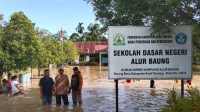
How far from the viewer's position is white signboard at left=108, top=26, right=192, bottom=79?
46.4 ft

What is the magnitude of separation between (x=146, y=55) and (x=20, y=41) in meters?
16.2

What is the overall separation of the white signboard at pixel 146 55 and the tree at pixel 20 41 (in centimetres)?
1388

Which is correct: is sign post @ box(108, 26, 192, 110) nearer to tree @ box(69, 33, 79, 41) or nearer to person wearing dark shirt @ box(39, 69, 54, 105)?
person wearing dark shirt @ box(39, 69, 54, 105)

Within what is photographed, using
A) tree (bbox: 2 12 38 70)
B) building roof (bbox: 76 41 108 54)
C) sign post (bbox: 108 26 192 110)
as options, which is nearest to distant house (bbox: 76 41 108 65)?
building roof (bbox: 76 41 108 54)

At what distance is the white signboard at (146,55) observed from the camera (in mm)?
14156

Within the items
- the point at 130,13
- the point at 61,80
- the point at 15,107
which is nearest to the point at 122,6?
the point at 130,13

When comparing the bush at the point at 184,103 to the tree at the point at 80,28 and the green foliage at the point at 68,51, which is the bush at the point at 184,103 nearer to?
the green foliage at the point at 68,51

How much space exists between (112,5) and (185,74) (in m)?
2.92

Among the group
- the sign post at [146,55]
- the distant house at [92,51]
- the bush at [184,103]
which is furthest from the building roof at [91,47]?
the bush at [184,103]

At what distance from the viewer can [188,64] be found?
47.0 ft

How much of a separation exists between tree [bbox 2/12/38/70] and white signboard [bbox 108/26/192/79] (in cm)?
1388

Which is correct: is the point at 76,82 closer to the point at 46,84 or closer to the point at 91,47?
the point at 46,84

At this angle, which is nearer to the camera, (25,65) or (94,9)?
(94,9)

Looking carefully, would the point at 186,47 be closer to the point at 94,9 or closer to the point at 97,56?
the point at 94,9
